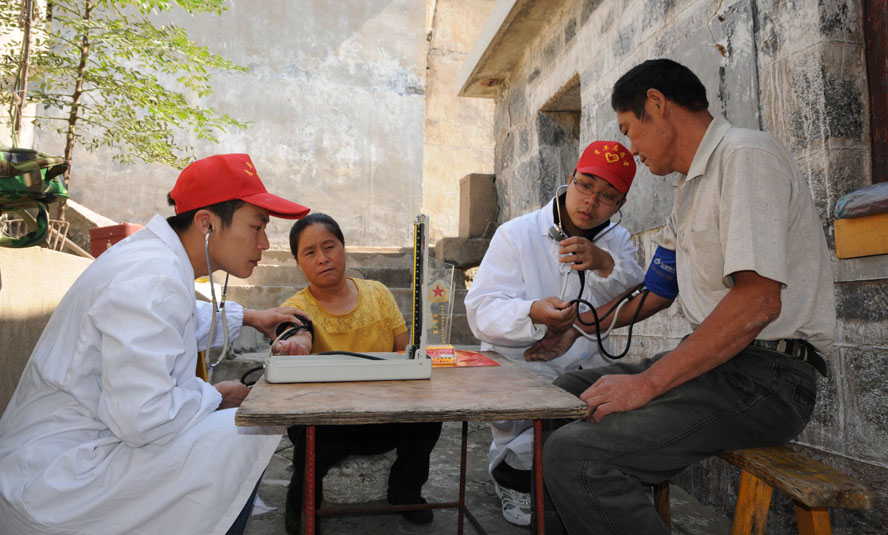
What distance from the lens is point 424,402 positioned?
134cm

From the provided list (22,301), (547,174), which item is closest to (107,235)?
(22,301)

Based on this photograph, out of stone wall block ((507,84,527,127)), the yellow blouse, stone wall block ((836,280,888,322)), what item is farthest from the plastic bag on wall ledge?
stone wall block ((507,84,527,127))

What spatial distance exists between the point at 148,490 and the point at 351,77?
9.04 meters

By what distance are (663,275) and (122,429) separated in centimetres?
169

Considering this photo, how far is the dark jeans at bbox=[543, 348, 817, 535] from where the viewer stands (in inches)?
60.0

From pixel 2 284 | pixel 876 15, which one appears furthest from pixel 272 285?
pixel 876 15

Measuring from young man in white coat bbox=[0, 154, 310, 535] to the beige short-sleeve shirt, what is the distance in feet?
4.21

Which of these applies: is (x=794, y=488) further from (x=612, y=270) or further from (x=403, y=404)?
(x=612, y=270)

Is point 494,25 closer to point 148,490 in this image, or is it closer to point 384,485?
point 384,485

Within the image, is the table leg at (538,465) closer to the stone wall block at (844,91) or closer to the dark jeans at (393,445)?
the dark jeans at (393,445)

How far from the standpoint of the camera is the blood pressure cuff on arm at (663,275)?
2.01m

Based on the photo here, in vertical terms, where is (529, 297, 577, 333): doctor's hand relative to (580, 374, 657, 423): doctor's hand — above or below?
above

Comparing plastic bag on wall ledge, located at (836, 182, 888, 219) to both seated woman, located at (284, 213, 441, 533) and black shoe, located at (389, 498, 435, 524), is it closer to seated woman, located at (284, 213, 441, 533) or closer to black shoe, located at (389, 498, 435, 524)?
seated woman, located at (284, 213, 441, 533)

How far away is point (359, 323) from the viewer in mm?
2691
